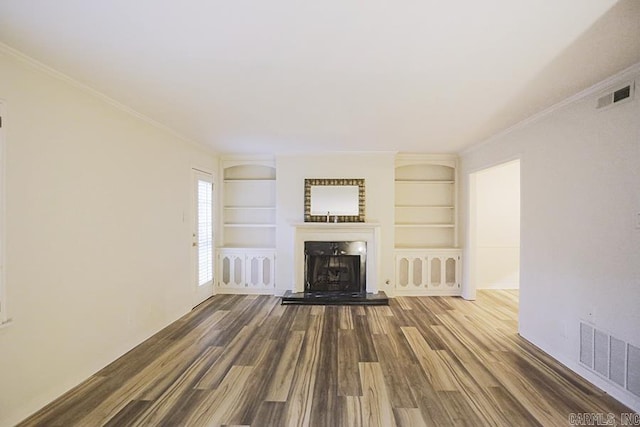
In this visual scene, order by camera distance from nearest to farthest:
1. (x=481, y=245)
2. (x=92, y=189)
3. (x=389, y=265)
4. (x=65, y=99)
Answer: (x=65, y=99), (x=92, y=189), (x=389, y=265), (x=481, y=245)

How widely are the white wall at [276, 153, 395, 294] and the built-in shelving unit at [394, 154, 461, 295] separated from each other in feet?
1.02

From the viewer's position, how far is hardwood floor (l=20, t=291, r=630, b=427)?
2.19 m

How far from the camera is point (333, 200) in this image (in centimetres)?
542

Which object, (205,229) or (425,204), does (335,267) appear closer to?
(425,204)

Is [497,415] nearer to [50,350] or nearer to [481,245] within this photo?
[50,350]

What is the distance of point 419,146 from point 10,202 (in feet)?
15.7

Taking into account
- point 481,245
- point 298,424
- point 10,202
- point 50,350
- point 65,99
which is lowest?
point 298,424

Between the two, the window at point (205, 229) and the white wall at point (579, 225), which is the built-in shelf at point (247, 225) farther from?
the white wall at point (579, 225)

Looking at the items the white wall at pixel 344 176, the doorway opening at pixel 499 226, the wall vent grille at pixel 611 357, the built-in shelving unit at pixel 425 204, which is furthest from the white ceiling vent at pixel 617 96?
the doorway opening at pixel 499 226

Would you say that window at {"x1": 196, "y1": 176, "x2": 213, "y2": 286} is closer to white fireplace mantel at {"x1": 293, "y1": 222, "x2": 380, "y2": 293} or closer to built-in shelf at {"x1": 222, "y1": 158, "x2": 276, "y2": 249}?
built-in shelf at {"x1": 222, "y1": 158, "x2": 276, "y2": 249}

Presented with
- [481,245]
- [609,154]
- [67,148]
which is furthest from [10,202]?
[481,245]

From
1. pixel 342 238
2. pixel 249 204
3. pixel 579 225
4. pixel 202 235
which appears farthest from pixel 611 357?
pixel 249 204

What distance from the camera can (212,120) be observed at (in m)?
3.59

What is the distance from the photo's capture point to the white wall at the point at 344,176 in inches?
213
